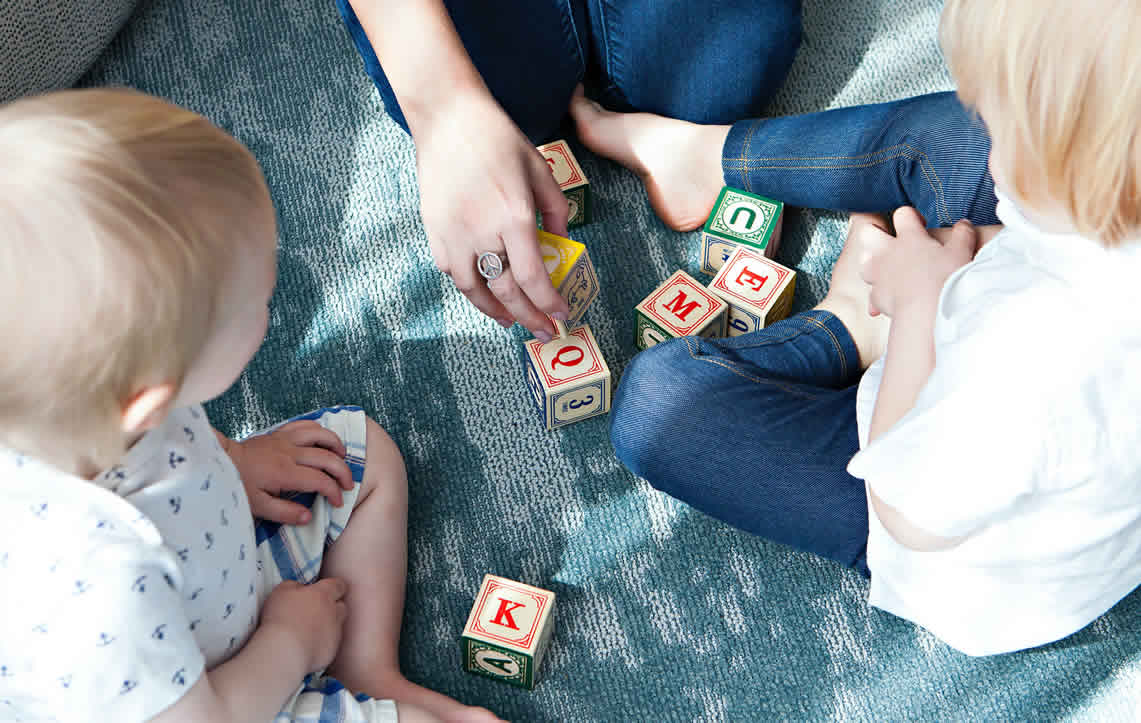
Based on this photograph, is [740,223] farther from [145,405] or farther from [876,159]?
[145,405]

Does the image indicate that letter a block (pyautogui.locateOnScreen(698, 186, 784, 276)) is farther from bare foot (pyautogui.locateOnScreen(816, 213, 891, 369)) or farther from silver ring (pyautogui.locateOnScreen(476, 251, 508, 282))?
silver ring (pyautogui.locateOnScreen(476, 251, 508, 282))

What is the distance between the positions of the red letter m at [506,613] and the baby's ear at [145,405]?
44 cm

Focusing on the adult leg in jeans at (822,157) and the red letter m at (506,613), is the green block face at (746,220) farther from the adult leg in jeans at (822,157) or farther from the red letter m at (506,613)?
the red letter m at (506,613)

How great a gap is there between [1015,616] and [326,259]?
2.97 ft

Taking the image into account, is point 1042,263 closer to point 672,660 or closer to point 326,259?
point 672,660

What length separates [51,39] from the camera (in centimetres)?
132

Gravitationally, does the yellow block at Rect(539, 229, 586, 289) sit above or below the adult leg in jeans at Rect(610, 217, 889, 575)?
above

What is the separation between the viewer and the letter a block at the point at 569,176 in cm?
123

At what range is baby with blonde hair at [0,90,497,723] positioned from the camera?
57 cm

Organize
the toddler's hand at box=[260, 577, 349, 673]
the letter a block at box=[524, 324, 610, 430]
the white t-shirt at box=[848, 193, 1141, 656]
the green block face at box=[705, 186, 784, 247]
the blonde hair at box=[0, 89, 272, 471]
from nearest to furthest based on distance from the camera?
Answer: the blonde hair at box=[0, 89, 272, 471]
the white t-shirt at box=[848, 193, 1141, 656]
the toddler's hand at box=[260, 577, 349, 673]
the letter a block at box=[524, 324, 610, 430]
the green block face at box=[705, 186, 784, 247]

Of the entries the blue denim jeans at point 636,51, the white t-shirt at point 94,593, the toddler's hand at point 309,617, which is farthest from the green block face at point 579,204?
the white t-shirt at point 94,593

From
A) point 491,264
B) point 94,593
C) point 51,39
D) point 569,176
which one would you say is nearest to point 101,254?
point 94,593

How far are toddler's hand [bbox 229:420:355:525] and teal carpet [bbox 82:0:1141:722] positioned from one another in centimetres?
17

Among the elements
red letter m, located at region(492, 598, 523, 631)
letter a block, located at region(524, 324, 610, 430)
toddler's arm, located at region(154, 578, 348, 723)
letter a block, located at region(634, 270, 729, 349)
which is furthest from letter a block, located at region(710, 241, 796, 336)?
toddler's arm, located at region(154, 578, 348, 723)
